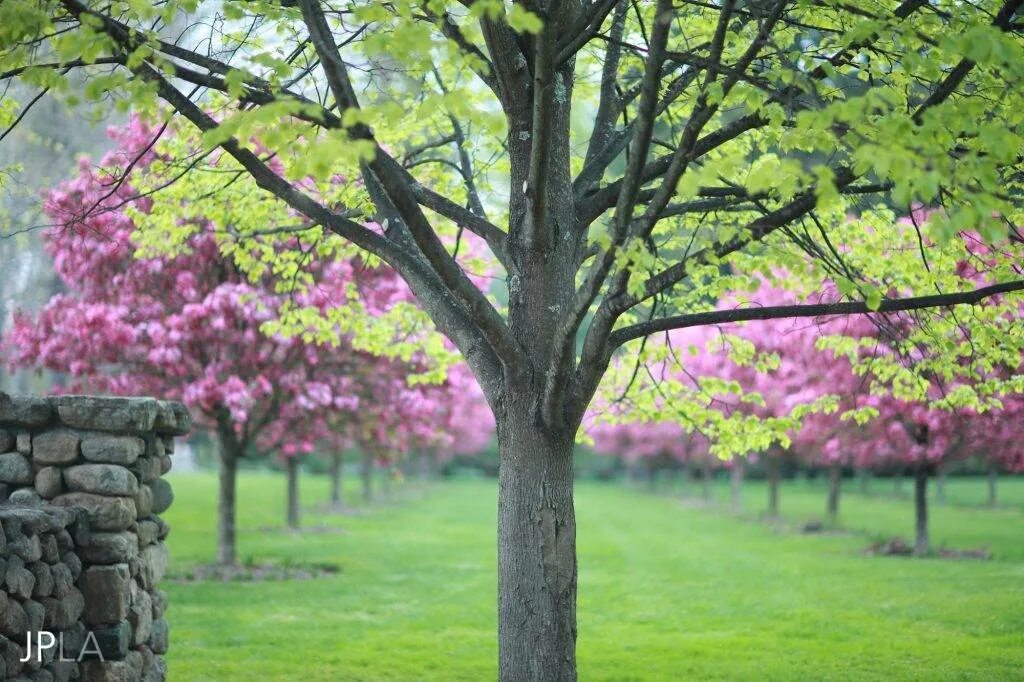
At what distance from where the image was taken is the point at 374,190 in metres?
6.73

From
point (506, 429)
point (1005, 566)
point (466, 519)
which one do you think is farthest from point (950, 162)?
point (466, 519)

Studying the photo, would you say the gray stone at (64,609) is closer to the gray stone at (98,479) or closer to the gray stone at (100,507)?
the gray stone at (100,507)

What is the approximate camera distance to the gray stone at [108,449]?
22.6 feet

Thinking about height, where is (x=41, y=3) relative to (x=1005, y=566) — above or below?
above

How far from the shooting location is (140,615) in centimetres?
720

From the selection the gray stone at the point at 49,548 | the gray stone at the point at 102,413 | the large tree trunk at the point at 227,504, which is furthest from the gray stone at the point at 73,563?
the large tree trunk at the point at 227,504

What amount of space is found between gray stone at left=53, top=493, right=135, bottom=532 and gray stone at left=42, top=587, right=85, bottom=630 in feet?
1.45

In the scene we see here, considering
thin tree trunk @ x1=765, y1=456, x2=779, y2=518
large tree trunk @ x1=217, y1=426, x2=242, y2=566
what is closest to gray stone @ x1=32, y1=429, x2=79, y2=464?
large tree trunk @ x1=217, y1=426, x2=242, y2=566

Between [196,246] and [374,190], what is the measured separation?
841cm

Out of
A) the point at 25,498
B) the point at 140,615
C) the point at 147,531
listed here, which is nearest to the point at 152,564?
the point at 147,531

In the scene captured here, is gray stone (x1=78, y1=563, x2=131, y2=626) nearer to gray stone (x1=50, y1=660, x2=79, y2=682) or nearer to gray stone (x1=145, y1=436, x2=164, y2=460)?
gray stone (x1=50, y1=660, x2=79, y2=682)

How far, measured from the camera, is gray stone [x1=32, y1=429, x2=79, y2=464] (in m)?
6.87

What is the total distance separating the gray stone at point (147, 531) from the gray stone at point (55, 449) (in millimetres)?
751

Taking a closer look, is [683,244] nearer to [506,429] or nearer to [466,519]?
[506,429]
